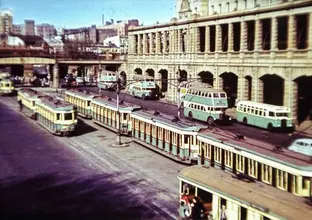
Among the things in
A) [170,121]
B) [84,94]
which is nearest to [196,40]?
[84,94]

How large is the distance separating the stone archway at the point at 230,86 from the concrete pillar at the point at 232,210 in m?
41.2

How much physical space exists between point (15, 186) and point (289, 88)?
1135 inches

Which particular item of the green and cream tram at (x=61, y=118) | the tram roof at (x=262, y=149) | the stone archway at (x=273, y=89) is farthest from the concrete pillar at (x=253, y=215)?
the stone archway at (x=273, y=89)

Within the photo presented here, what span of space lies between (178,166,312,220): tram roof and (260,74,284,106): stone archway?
104ft

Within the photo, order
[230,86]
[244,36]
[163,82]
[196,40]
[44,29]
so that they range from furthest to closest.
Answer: [44,29] < [163,82] < [196,40] < [230,86] < [244,36]

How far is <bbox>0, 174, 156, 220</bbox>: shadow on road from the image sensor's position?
18672mm

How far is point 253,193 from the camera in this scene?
47.6 feet

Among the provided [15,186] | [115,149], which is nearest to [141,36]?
[115,149]

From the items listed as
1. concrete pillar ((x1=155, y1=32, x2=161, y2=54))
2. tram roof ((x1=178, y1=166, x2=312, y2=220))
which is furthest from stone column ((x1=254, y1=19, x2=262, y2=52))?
tram roof ((x1=178, y1=166, x2=312, y2=220))

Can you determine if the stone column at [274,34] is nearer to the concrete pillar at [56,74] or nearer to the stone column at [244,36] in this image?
the stone column at [244,36]

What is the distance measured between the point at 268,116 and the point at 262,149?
18966mm

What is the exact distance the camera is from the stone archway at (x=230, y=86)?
56188 mm

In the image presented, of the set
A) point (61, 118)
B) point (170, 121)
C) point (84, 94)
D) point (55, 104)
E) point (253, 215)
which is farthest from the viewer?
point (84, 94)

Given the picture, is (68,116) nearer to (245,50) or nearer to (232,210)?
(245,50)
